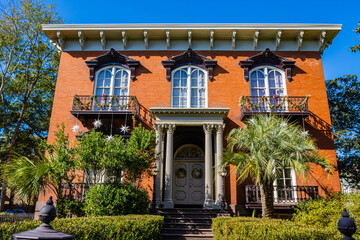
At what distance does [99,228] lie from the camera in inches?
263

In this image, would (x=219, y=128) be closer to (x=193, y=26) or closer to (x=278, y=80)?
(x=278, y=80)

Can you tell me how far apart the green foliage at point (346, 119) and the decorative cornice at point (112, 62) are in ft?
44.7

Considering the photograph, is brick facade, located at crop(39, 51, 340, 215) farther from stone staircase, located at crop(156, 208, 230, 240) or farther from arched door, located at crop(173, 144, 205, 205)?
stone staircase, located at crop(156, 208, 230, 240)

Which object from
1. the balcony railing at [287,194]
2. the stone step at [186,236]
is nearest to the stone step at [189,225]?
the stone step at [186,236]

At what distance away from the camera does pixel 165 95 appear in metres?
16.6

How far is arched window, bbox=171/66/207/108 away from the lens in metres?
16.6

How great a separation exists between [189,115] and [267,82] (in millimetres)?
5296

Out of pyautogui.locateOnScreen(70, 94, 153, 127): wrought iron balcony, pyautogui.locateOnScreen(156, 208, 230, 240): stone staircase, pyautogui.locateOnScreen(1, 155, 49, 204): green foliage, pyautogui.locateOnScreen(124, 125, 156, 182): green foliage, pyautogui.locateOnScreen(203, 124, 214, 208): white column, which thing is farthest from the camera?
pyautogui.locateOnScreen(70, 94, 153, 127): wrought iron balcony

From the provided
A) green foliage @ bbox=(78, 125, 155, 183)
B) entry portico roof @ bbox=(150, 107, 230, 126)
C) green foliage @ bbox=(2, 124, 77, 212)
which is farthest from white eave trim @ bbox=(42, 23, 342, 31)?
green foliage @ bbox=(2, 124, 77, 212)

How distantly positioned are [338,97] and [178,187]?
43.9ft

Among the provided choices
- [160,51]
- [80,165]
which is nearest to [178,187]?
[80,165]

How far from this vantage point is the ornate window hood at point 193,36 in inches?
663

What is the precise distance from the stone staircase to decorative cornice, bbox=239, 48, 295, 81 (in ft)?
26.5

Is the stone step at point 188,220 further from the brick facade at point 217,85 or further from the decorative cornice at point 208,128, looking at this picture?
the brick facade at point 217,85
